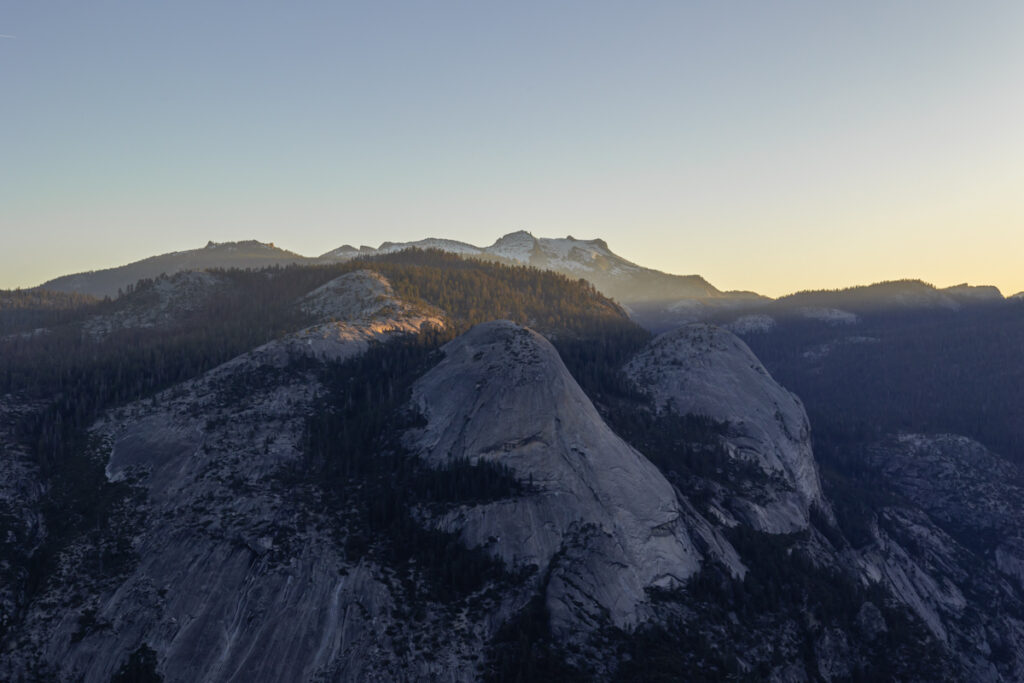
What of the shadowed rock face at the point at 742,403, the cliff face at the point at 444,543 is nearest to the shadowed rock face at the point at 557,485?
the cliff face at the point at 444,543

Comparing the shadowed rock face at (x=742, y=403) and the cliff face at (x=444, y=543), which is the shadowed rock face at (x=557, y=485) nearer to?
the cliff face at (x=444, y=543)

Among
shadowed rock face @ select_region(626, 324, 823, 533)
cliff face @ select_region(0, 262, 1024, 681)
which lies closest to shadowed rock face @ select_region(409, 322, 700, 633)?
cliff face @ select_region(0, 262, 1024, 681)

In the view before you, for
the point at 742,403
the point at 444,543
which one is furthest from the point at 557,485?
the point at 742,403

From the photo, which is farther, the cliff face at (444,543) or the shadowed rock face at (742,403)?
the shadowed rock face at (742,403)

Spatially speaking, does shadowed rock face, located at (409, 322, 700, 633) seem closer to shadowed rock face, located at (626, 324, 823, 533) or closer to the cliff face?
the cliff face

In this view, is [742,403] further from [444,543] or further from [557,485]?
[444,543]

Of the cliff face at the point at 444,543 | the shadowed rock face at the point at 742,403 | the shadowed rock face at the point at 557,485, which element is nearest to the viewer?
the cliff face at the point at 444,543

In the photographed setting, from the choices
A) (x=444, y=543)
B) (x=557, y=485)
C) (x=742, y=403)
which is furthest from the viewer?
(x=742, y=403)
